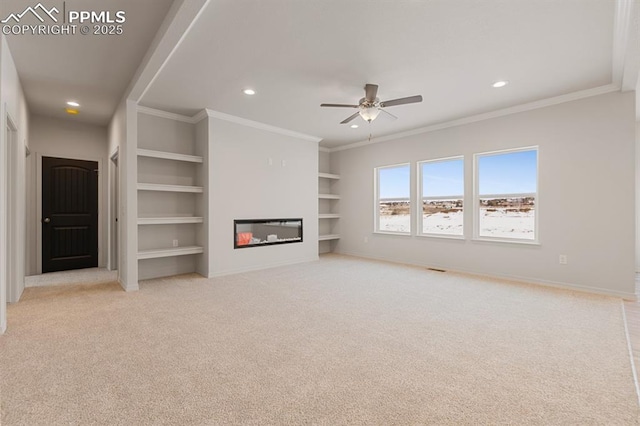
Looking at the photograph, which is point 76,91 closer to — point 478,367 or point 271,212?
point 271,212

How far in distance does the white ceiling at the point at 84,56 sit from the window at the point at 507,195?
4.88 metres

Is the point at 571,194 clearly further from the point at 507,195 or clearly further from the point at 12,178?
the point at 12,178

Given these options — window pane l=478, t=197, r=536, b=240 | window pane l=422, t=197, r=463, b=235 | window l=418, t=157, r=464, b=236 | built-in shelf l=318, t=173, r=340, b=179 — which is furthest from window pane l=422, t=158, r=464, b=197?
built-in shelf l=318, t=173, r=340, b=179

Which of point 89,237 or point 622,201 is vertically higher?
point 622,201

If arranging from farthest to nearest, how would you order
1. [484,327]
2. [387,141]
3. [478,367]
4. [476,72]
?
[387,141], [476,72], [484,327], [478,367]

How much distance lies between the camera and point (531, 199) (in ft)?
14.9

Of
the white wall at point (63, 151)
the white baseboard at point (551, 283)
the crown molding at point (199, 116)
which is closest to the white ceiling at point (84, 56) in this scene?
the white wall at point (63, 151)

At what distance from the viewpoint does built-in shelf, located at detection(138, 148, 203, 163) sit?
14.0ft

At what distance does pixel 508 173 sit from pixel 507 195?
1.16ft

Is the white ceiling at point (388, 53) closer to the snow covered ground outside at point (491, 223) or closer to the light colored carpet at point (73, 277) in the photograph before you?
the snow covered ground outside at point (491, 223)

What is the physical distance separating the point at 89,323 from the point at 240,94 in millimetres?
3101

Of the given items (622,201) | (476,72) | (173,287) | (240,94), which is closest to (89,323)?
(173,287)

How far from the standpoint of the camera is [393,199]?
6375 mm

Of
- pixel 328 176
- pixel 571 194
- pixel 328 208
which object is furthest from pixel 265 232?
pixel 571 194
